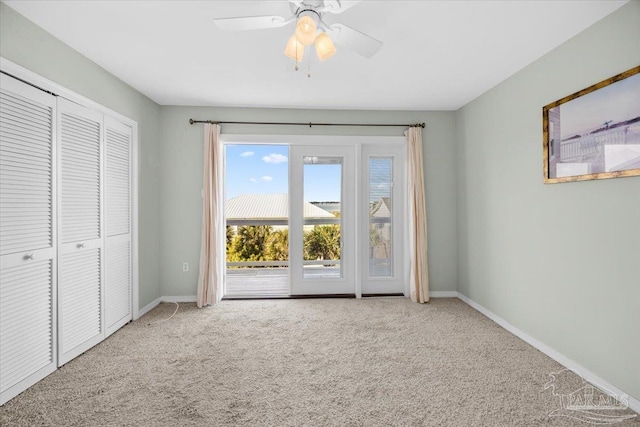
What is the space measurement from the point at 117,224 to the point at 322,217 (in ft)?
7.48

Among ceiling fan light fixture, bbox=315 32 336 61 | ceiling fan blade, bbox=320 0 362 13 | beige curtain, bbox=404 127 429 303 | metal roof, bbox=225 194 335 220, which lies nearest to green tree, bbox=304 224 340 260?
beige curtain, bbox=404 127 429 303

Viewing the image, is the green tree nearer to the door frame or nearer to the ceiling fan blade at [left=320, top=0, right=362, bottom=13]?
the door frame

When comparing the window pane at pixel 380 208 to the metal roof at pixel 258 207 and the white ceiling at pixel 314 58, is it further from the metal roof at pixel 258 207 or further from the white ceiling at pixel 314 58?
the metal roof at pixel 258 207

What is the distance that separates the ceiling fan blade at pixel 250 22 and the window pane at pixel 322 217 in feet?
7.85

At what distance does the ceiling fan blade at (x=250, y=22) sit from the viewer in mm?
1781

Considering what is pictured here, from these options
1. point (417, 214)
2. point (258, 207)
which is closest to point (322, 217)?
point (417, 214)

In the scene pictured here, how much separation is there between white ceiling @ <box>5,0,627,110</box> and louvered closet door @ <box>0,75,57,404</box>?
2.10 ft

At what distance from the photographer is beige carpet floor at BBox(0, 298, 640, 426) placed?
75.2 inches

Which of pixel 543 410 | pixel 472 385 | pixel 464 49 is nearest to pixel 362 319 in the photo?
pixel 472 385

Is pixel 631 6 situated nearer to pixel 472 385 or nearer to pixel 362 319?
pixel 472 385

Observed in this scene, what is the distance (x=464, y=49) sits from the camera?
257 centimetres

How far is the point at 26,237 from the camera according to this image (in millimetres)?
2168

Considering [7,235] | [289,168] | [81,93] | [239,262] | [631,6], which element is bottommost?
[239,262]

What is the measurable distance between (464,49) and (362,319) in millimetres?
2675
